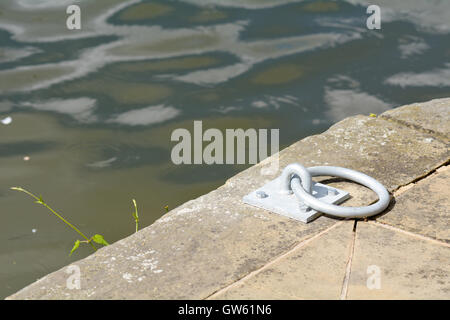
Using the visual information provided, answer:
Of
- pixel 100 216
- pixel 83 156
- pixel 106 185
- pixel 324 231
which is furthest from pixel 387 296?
pixel 83 156

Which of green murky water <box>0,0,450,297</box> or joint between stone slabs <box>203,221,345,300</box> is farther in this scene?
green murky water <box>0,0,450,297</box>

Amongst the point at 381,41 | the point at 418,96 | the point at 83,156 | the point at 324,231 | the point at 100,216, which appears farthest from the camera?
the point at 381,41

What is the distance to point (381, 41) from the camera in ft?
17.5

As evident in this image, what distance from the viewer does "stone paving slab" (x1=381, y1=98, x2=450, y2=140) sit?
271cm

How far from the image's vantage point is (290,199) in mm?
2178

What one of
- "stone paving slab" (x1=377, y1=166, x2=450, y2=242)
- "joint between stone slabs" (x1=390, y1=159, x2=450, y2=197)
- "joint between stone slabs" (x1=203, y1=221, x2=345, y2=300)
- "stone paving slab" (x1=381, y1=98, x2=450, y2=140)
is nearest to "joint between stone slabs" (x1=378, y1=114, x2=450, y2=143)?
"stone paving slab" (x1=381, y1=98, x2=450, y2=140)

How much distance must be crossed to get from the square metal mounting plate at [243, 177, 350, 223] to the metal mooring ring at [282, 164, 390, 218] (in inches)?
1.3

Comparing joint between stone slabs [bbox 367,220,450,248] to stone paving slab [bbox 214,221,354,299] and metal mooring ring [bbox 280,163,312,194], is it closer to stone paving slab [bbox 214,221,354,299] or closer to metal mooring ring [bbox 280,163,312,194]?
stone paving slab [bbox 214,221,354,299]

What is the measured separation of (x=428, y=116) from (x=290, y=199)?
957 millimetres

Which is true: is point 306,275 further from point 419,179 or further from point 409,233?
point 419,179

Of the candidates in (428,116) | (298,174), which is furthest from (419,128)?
(298,174)

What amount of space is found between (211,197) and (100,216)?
142cm

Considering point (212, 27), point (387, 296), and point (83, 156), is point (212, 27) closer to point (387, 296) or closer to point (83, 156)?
point (83, 156)

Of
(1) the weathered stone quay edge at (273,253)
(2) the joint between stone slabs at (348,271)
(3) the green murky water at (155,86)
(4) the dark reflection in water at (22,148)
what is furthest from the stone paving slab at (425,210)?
(4) the dark reflection in water at (22,148)
